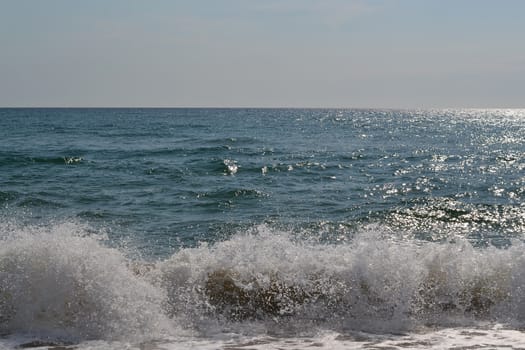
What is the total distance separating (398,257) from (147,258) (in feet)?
13.0

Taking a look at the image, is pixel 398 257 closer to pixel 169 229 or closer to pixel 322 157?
pixel 169 229

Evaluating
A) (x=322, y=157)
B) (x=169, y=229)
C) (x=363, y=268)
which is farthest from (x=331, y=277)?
(x=322, y=157)

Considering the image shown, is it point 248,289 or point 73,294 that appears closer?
point 73,294

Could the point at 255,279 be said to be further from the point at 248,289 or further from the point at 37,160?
the point at 37,160

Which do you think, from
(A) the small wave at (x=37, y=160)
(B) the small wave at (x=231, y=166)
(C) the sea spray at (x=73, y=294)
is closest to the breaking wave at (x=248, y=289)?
(C) the sea spray at (x=73, y=294)

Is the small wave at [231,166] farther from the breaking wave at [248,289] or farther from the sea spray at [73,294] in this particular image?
the sea spray at [73,294]

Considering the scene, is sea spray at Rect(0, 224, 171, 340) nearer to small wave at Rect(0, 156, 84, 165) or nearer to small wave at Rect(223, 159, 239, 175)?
small wave at Rect(223, 159, 239, 175)

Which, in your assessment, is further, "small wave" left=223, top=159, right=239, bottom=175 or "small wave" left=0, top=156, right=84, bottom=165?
"small wave" left=0, top=156, right=84, bottom=165

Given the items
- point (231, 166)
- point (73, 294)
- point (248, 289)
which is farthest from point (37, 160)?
point (248, 289)

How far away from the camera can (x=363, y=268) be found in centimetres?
705

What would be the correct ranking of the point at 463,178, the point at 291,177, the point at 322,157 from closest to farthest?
the point at 291,177, the point at 463,178, the point at 322,157

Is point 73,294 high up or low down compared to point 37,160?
down

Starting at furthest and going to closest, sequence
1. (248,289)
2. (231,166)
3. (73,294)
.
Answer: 1. (231,166)
2. (248,289)
3. (73,294)

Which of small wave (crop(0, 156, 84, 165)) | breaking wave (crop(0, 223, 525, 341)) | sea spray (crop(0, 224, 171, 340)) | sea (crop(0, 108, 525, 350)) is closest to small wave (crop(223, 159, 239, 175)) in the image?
small wave (crop(0, 156, 84, 165))
